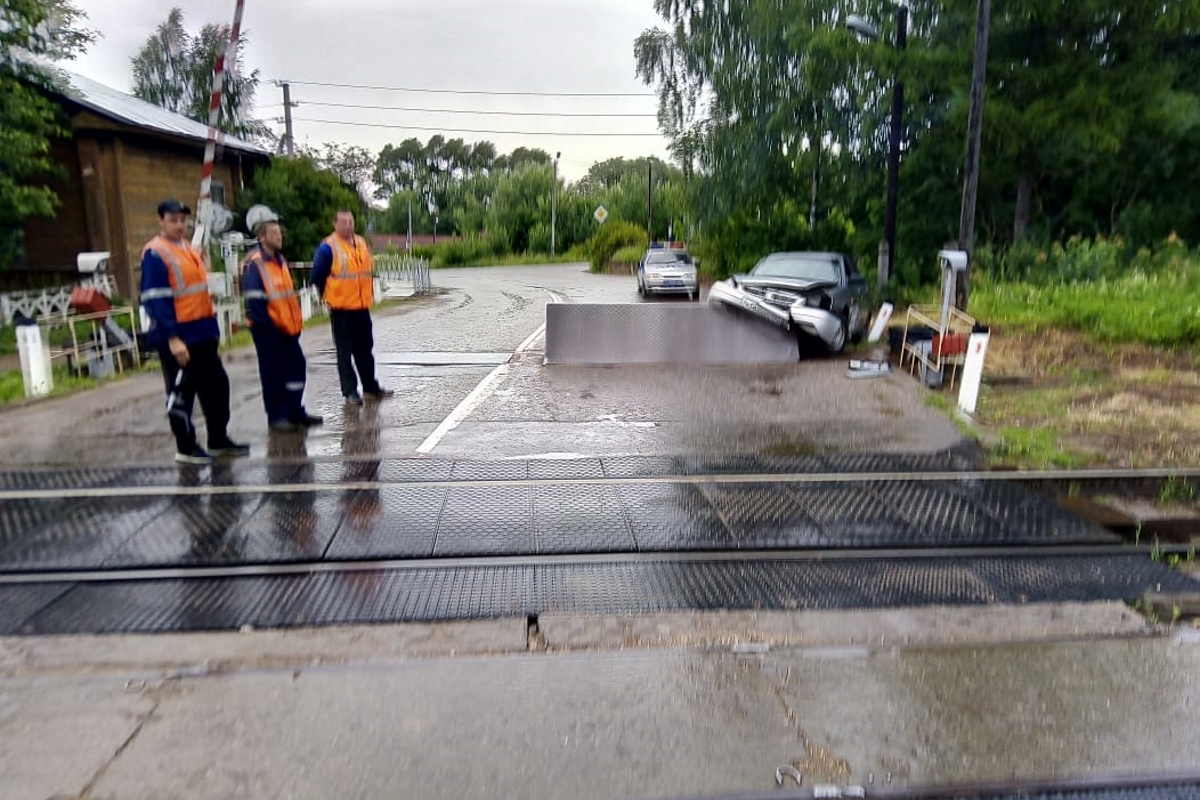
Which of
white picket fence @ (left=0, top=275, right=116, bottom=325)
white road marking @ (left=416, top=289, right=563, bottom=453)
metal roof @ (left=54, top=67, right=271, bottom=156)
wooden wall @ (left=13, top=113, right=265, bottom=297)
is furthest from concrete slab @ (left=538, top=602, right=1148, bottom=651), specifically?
wooden wall @ (left=13, top=113, right=265, bottom=297)

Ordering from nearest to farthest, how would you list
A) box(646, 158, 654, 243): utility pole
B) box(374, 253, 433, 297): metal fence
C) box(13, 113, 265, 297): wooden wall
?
box(13, 113, 265, 297): wooden wall
box(374, 253, 433, 297): metal fence
box(646, 158, 654, 243): utility pole

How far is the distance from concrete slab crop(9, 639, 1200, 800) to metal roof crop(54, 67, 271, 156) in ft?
52.8

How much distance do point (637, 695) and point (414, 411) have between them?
18.4 ft

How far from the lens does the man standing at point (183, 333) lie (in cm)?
621

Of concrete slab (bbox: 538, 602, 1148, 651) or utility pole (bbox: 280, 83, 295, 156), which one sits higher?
utility pole (bbox: 280, 83, 295, 156)

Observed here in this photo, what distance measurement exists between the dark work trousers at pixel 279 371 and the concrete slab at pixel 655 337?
4.20 metres

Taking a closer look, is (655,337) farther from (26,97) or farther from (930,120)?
(26,97)

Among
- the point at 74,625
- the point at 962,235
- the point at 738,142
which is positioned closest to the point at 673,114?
the point at 738,142

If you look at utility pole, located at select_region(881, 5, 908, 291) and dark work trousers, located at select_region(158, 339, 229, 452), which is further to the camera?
utility pole, located at select_region(881, 5, 908, 291)

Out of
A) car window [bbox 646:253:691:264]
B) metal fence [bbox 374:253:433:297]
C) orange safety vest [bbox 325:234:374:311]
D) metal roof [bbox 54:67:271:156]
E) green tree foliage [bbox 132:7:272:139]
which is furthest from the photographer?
green tree foliage [bbox 132:7:272:139]

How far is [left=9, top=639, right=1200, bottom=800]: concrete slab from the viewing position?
9.81ft

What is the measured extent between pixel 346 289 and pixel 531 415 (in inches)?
84.4

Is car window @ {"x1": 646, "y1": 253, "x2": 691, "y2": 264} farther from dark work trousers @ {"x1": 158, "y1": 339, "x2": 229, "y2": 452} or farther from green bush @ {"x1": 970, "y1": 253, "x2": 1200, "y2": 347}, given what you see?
dark work trousers @ {"x1": 158, "y1": 339, "x2": 229, "y2": 452}

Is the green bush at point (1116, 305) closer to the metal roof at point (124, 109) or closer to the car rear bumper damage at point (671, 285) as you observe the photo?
the car rear bumper damage at point (671, 285)
